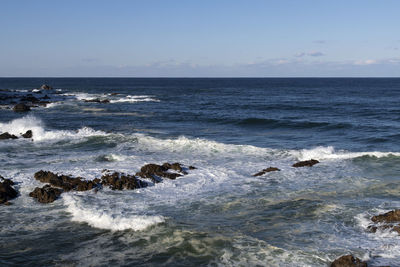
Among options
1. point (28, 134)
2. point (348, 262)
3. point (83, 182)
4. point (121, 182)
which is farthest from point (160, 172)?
point (28, 134)

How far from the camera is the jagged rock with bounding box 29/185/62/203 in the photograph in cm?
1343

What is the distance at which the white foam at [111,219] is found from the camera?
11.1 metres

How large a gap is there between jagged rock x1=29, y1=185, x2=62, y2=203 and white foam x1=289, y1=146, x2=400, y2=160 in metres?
12.5

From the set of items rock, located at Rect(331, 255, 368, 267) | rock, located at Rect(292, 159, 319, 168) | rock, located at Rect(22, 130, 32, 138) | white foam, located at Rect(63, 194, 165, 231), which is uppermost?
rock, located at Rect(22, 130, 32, 138)

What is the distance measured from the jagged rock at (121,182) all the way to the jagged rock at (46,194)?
188cm

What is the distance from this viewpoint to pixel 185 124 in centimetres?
3478

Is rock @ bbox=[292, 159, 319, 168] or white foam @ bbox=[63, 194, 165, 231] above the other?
rock @ bbox=[292, 159, 319, 168]

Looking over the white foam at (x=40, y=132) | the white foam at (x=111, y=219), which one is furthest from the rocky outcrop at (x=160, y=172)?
the white foam at (x=40, y=132)

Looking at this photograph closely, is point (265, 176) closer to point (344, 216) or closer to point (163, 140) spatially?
point (344, 216)

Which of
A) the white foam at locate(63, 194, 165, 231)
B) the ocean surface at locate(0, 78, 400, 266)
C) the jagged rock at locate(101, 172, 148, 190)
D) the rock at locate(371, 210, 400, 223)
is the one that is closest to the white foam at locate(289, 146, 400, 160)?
the ocean surface at locate(0, 78, 400, 266)

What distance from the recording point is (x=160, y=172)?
16688 mm

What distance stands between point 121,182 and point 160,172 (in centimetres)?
214

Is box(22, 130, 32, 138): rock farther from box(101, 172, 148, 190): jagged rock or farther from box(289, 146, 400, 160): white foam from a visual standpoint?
box(289, 146, 400, 160): white foam

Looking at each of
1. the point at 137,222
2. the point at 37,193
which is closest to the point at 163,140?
the point at 37,193
